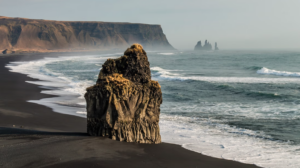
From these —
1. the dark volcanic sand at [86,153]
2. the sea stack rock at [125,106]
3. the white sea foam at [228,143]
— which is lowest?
the white sea foam at [228,143]

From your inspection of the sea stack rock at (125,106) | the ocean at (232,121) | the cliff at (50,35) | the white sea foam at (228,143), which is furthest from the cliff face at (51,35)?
the sea stack rock at (125,106)

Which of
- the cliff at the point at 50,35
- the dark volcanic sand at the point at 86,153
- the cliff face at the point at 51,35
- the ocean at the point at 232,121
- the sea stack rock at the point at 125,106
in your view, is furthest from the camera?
the cliff face at the point at 51,35

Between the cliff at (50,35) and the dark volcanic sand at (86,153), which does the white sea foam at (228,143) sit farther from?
the cliff at (50,35)

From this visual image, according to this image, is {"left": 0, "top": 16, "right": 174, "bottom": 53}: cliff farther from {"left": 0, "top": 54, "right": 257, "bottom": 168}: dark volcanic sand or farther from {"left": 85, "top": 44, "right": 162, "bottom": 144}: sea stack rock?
{"left": 0, "top": 54, "right": 257, "bottom": 168}: dark volcanic sand

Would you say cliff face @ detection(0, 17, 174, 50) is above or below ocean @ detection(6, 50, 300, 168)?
above

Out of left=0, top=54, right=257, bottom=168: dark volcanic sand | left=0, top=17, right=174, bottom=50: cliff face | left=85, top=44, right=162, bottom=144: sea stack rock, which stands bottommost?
left=0, top=54, right=257, bottom=168: dark volcanic sand

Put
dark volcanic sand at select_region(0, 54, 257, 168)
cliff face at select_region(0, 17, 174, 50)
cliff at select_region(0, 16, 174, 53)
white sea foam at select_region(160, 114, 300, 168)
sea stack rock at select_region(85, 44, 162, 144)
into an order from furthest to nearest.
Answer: cliff face at select_region(0, 17, 174, 50)
cliff at select_region(0, 16, 174, 53)
white sea foam at select_region(160, 114, 300, 168)
sea stack rock at select_region(85, 44, 162, 144)
dark volcanic sand at select_region(0, 54, 257, 168)

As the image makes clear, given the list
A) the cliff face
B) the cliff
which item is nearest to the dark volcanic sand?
the cliff

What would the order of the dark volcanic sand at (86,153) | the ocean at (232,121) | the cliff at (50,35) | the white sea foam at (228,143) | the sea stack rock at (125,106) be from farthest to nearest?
Answer: the cliff at (50,35) → the ocean at (232,121) → the white sea foam at (228,143) → the sea stack rock at (125,106) → the dark volcanic sand at (86,153)

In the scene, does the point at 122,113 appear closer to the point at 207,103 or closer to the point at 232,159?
the point at 232,159

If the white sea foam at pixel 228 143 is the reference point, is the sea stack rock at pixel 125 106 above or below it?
above

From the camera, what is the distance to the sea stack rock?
7.31 meters

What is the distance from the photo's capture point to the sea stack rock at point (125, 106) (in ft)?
24.0

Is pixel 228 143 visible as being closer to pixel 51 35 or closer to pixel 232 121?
pixel 232 121
